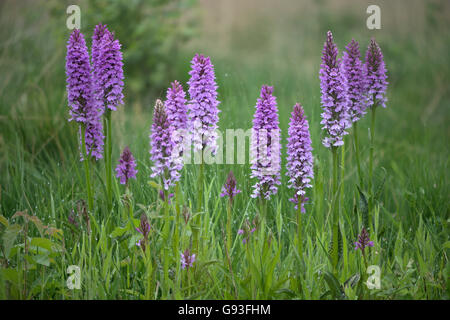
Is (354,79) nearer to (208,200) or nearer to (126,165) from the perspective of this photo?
(208,200)

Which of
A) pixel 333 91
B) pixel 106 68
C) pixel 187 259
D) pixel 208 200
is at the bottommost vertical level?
pixel 187 259

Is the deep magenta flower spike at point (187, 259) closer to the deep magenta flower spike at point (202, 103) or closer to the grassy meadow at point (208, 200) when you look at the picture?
the grassy meadow at point (208, 200)

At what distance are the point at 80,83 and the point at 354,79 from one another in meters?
1.63

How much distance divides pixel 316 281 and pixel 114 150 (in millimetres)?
2617

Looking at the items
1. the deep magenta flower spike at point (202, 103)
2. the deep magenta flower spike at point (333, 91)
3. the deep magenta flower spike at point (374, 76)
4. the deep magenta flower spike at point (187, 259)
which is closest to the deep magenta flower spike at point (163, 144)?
the deep magenta flower spike at point (202, 103)

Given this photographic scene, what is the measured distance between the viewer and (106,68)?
252 cm

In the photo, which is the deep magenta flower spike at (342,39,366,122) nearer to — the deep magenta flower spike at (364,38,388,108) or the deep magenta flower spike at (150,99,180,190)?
the deep magenta flower spike at (364,38,388,108)

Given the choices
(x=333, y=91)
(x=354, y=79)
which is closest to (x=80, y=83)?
(x=333, y=91)

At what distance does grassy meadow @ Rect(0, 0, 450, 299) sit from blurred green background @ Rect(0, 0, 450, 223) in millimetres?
33

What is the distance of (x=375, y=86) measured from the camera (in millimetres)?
2803
